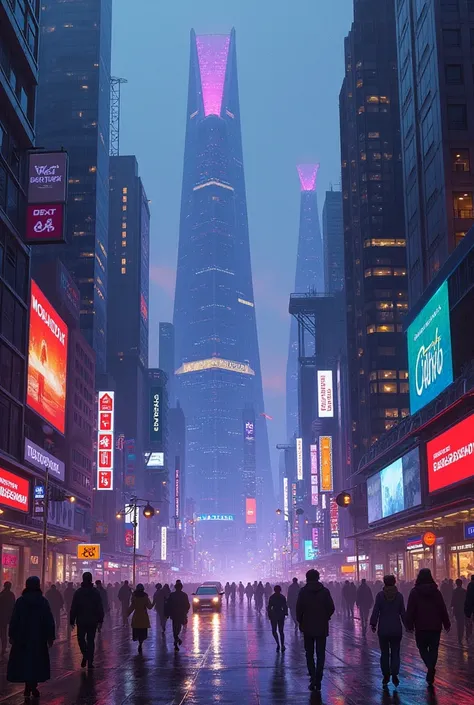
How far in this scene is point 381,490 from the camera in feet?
222

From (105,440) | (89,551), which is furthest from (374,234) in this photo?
(89,551)

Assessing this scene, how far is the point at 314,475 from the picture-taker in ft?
577

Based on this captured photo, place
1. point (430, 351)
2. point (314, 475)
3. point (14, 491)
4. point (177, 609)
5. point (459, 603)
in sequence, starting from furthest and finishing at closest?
point (314, 475)
point (430, 351)
point (14, 491)
point (459, 603)
point (177, 609)

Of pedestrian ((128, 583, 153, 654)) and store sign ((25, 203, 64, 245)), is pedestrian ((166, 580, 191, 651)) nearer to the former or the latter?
pedestrian ((128, 583, 153, 654))

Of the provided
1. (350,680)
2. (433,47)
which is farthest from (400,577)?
(350,680)

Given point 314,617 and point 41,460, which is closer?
point 314,617

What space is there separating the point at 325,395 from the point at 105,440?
57012mm

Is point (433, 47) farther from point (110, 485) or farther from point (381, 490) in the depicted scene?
point (110, 485)

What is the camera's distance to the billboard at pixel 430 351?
52.8 meters

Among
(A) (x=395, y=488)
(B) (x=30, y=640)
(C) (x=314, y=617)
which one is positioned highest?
(A) (x=395, y=488)

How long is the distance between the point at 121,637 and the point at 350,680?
19.3 meters

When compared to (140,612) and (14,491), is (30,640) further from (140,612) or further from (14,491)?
(14,491)

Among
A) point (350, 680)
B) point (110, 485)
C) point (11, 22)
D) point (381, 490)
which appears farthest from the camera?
point (110, 485)

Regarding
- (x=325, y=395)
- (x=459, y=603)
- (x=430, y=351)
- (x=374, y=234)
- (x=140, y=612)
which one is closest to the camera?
(x=140, y=612)
